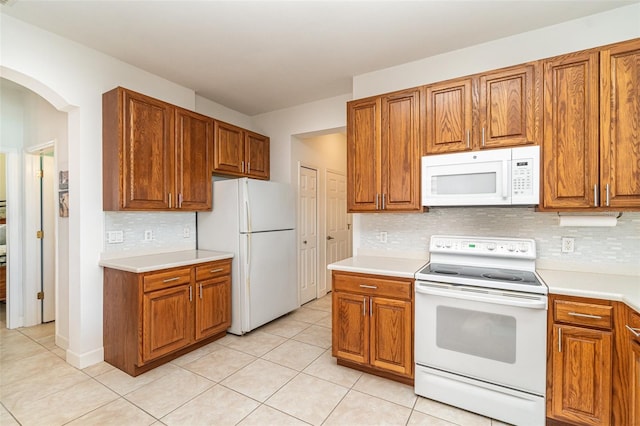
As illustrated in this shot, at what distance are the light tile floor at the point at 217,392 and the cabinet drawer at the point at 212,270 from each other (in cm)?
69

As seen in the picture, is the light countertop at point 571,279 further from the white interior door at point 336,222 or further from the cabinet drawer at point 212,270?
the white interior door at point 336,222

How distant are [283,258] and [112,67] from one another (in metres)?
2.52

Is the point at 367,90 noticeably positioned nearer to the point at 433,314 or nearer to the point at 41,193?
the point at 433,314

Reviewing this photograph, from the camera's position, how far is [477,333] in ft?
6.29

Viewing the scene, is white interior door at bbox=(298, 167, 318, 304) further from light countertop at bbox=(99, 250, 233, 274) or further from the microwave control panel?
the microwave control panel

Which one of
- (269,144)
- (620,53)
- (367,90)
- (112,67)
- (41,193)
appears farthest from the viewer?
(269,144)

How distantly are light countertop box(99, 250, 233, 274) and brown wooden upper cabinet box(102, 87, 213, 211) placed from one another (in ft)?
1.52

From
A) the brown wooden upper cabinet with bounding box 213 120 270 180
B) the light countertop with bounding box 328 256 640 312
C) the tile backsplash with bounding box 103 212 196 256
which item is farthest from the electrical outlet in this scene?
the tile backsplash with bounding box 103 212 196 256

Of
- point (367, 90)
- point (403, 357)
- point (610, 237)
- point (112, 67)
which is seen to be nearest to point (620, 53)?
point (610, 237)

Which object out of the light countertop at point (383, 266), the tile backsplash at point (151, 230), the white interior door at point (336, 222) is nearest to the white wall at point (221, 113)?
the tile backsplash at point (151, 230)

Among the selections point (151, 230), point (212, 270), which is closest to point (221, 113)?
point (151, 230)

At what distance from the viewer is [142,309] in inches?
91.7

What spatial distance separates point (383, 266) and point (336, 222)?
2575 mm

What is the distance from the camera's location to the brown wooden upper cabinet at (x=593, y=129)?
1.78m
